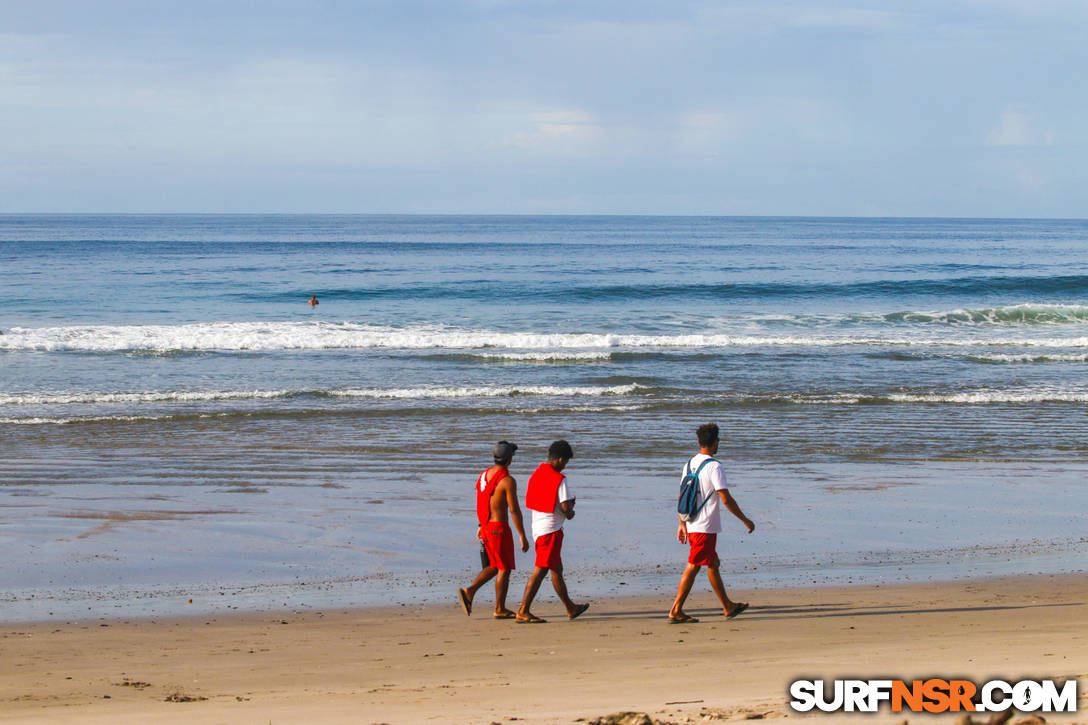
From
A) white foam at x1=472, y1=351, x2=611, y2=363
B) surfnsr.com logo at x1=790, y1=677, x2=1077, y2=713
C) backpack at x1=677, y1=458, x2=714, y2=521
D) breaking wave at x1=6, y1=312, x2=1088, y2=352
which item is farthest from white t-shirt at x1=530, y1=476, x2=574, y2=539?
breaking wave at x1=6, y1=312, x2=1088, y2=352

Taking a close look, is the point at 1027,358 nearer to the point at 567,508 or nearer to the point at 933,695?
the point at 567,508

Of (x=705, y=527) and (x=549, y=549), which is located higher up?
(x=705, y=527)

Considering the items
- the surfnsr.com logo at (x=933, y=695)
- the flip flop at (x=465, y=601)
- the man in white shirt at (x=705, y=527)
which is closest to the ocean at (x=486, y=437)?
the flip flop at (x=465, y=601)

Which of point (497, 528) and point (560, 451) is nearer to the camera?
point (560, 451)

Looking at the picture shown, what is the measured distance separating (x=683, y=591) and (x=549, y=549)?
997mm

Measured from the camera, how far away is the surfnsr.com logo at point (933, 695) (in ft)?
15.0

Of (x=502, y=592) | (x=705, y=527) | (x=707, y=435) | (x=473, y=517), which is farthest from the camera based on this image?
(x=473, y=517)

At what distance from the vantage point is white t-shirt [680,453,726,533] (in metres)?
6.71

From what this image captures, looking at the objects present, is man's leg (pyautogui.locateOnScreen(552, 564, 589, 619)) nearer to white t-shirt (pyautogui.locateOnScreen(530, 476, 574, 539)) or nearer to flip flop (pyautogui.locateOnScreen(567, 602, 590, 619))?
flip flop (pyautogui.locateOnScreen(567, 602, 590, 619))

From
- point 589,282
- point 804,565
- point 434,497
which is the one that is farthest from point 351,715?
point 589,282

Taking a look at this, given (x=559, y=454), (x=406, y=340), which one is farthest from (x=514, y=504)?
(x=406, y=340)

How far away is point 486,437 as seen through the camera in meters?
14.1

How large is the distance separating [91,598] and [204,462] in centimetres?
528

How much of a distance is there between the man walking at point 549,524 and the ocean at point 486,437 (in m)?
0.80
